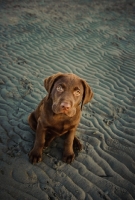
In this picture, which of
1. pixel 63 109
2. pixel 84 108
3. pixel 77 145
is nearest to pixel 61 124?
pixel 63 109

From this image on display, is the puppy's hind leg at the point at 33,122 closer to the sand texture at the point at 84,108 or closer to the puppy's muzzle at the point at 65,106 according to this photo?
the sand texture at the point at 84,108

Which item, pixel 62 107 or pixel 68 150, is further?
pixel 68 150

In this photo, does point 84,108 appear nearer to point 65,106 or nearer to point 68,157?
point 68,157

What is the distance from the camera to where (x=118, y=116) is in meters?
4.42

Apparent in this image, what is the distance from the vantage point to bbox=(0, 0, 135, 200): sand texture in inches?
112

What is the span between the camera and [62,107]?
245cm

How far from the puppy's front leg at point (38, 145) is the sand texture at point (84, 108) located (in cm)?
12

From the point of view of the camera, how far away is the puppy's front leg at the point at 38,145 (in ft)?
9.65

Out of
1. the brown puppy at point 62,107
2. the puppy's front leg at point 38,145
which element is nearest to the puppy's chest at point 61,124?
the brown puppy at point 62,107

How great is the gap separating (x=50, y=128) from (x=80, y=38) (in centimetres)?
675

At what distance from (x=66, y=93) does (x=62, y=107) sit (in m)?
0.28

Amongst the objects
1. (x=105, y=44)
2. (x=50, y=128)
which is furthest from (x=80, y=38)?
(x=50, y=128)

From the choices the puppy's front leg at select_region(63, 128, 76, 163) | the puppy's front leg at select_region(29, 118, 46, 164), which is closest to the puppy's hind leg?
the puppy's front leg at select_region(29, 118, 46, 164)

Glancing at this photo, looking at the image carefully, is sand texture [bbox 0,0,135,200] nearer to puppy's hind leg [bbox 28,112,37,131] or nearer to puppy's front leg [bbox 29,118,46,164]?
puppy's front leg [bbox 29,118,46,164]
